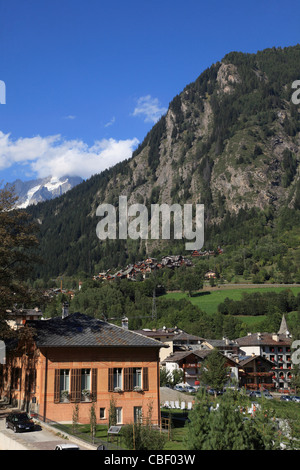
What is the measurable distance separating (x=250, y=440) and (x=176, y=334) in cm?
11293

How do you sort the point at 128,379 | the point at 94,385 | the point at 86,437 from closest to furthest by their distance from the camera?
the point at 86,437 < the point at 94,385 < the point at 128,379

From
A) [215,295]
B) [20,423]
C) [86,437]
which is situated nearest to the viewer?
[86,437]

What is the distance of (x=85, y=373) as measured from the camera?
37312 millimetres

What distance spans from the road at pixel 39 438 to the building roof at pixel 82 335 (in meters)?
6.85

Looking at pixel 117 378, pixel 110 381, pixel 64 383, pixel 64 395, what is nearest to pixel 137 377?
pixel 117 378

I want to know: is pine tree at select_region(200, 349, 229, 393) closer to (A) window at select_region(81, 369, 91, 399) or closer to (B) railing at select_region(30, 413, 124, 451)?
(A) window at select_region(81, 369, 91, 399)

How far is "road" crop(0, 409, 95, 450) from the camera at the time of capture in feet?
81.1

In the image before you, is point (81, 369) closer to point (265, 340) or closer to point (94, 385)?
point (94, 385)

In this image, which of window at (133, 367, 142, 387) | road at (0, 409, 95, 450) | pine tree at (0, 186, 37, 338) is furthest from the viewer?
window at (133, 367, 142, 387)

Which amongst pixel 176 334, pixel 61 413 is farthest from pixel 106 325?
pixel 176 334

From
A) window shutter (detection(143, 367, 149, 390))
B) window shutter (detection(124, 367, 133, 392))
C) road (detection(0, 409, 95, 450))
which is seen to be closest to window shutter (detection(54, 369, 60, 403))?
road (detection(0, 409, 95, 450))

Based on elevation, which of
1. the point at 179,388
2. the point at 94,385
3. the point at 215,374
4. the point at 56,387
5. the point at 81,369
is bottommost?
the point at 179,388

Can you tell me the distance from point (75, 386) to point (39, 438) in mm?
9027

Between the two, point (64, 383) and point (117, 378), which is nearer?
point (64, 383)
